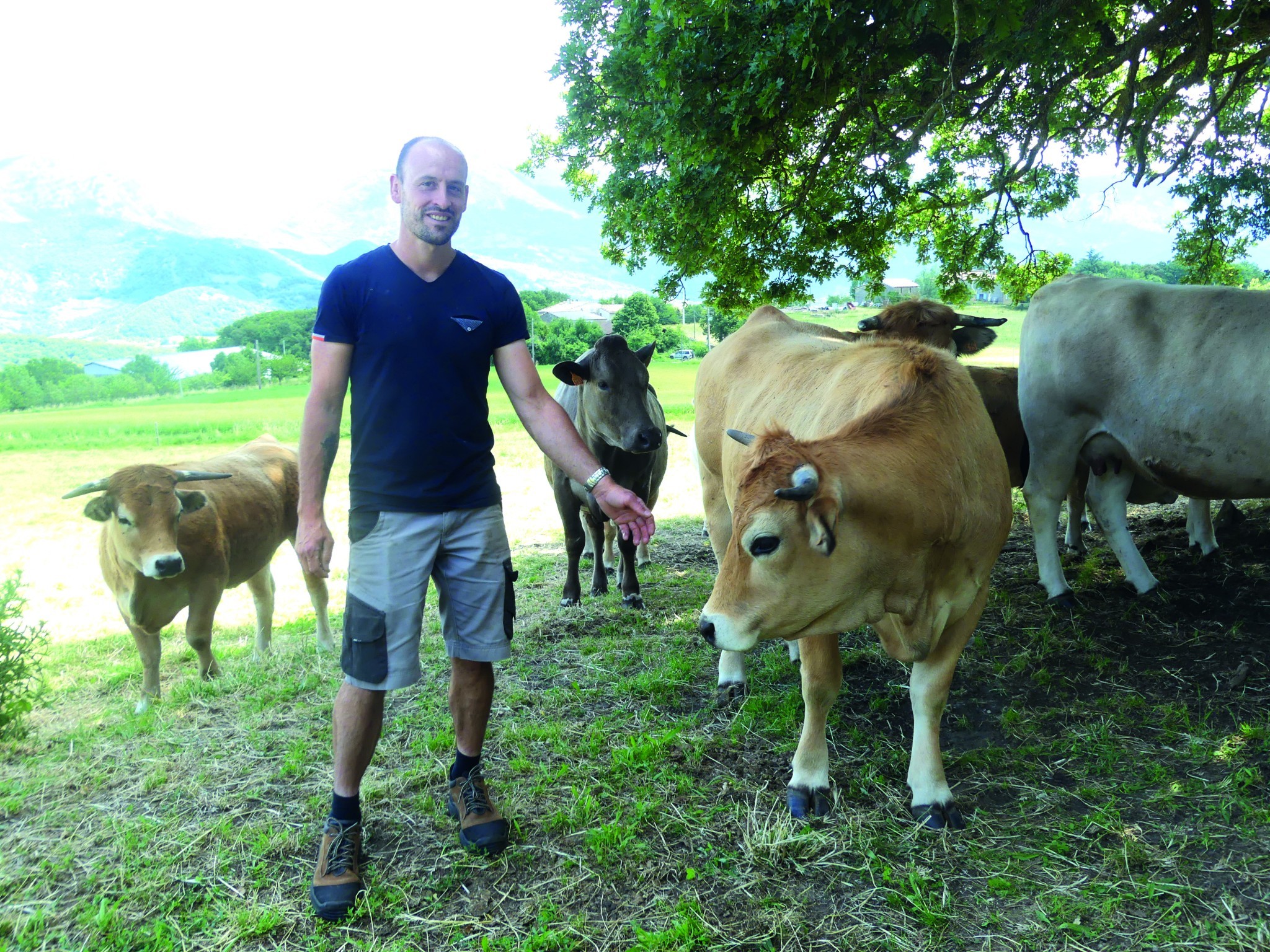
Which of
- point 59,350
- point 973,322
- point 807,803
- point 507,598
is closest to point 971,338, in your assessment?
point 973,322

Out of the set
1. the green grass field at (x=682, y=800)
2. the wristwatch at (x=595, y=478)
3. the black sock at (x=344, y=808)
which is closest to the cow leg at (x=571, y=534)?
the green grass field at (x=682, y=800)

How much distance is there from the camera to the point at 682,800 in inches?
145

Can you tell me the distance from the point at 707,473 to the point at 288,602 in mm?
4941

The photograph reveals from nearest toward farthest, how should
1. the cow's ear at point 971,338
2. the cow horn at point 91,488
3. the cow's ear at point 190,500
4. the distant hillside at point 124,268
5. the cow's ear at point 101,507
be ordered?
the cow horn at point 91,488
the cow's ear at point 101,507
the cow's ear at point 190,500
the cow's ear at point 971,338
the distant hillside at point 124,268

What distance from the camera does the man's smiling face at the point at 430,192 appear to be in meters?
3.09

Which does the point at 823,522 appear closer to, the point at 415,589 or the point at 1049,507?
the point at 415,589

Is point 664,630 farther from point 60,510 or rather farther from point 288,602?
point 60,510

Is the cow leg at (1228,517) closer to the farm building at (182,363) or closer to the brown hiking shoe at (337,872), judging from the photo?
the brown hiking shoe at (337,872)

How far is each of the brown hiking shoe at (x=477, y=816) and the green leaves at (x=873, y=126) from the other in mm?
4540

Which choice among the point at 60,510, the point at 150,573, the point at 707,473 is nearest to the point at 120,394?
the point at 60,510

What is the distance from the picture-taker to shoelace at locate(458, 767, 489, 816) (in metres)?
3.41

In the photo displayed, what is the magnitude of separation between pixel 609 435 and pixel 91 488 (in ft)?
11.7

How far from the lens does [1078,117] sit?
9.06m

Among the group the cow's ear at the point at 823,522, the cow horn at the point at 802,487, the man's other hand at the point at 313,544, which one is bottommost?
the man's other hand at the point at 313,544
